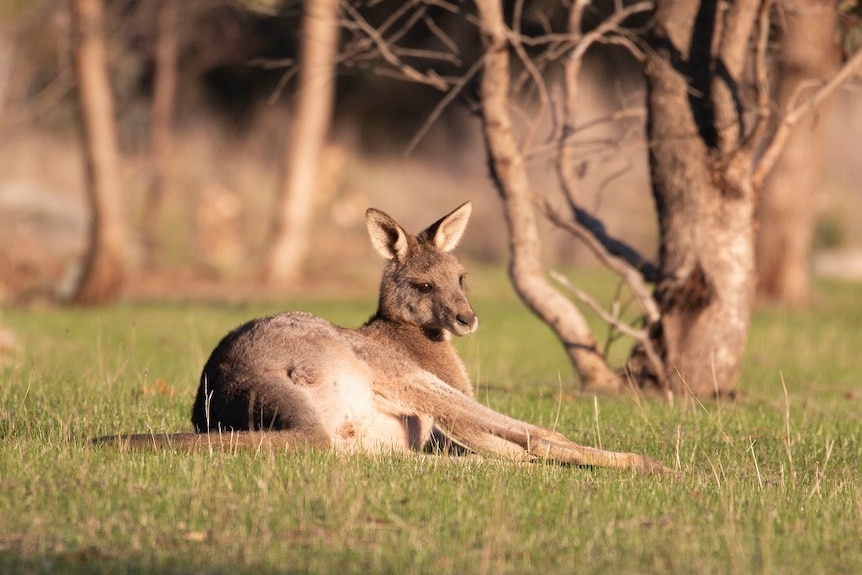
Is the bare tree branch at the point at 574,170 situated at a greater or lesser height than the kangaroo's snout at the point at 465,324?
greater

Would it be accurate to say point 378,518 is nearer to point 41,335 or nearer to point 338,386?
point 338,386

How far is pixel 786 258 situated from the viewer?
71.5 feet

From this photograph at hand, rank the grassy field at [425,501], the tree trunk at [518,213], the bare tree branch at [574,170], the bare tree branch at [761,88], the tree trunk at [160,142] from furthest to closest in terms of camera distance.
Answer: the tree trunk at [160,142] < the bare tree branch at [574,170] < the tree trunk at [518,213] < the bare tree branch at [761,88] < the grassy field at [425,501]

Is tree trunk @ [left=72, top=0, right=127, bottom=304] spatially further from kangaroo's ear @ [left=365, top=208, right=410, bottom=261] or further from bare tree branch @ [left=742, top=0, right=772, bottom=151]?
kangaroo's ear @ [left=365, top=208, right=410, bottom=261]

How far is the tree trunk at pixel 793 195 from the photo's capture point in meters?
19.2

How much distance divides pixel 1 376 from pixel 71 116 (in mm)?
22607

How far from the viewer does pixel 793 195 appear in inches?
829

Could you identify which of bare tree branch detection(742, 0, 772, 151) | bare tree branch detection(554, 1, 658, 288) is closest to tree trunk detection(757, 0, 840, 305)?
bare tree branch detection(554, 1, 658, 288)

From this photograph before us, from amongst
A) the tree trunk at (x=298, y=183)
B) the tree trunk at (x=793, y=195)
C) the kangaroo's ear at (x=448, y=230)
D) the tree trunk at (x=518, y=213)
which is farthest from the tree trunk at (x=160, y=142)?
the kangaroo's ear at (x=448, y=230)

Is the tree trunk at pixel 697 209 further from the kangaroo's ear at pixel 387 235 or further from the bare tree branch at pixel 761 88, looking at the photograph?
the kangaroo's ear at pixel 387 235

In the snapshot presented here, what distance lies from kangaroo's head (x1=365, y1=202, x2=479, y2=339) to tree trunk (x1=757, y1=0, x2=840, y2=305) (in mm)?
12121

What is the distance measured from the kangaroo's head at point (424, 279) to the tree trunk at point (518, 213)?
2.27m

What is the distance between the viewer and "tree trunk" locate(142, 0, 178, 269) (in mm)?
25109

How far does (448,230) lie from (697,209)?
2.98 metres
